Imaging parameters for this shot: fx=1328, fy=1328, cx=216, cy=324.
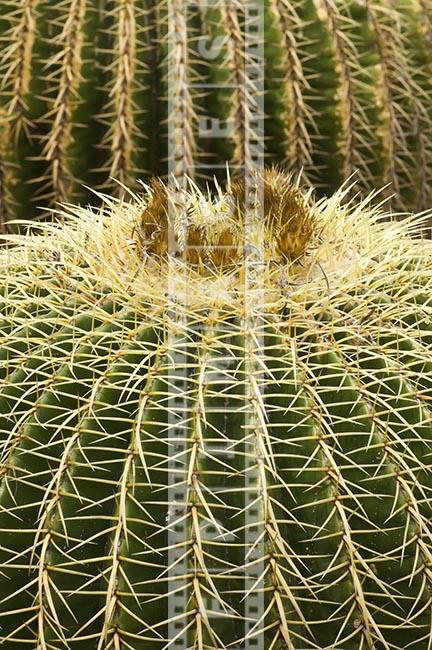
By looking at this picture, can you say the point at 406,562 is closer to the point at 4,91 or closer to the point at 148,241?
the point at 148,241

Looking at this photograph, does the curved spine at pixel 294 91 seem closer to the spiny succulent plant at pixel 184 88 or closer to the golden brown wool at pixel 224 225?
the spiny succulent plant at pixel 184 88

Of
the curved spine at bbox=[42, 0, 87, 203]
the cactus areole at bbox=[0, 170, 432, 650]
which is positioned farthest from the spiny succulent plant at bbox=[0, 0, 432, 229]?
the cactus areole at bbox=[0, 170, 432, 650]

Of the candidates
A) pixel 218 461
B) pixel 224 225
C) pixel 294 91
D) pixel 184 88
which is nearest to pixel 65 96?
pixel 184 88

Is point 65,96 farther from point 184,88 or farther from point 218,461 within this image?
point 218,461

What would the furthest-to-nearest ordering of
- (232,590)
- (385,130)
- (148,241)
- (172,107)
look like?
(385,130) → (172,107) → (148,241) → (232,590)

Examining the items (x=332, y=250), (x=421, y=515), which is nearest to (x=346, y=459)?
(x=421, y=515)
